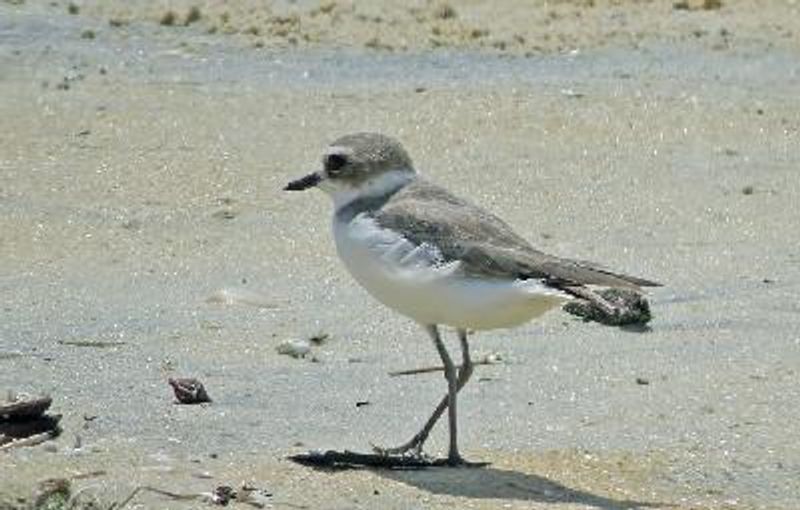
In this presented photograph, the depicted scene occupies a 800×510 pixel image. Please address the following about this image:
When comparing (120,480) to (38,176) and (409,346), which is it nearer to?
(409,346)

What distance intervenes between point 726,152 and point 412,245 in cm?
470

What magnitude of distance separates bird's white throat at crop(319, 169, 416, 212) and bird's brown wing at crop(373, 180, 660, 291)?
51 millimetres

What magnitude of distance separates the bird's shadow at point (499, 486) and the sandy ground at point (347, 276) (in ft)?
0.04

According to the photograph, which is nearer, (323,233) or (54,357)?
(54,357)

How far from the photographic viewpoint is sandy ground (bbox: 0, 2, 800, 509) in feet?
20.9

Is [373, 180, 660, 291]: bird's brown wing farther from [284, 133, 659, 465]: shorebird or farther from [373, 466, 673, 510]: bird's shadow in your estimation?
[373, 466, 673, 510]: bird's shadow

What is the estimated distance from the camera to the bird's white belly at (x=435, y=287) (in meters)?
6.24

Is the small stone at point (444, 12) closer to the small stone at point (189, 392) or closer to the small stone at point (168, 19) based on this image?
the small stone at point (168, 19)

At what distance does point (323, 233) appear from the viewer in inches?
360

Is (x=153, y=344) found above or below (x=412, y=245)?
below

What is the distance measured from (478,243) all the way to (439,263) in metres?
0.13

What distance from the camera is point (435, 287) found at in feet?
20.6

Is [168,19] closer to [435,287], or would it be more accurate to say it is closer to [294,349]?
[294,349]

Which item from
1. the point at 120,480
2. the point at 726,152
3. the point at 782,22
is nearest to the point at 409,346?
the point at 120,480
